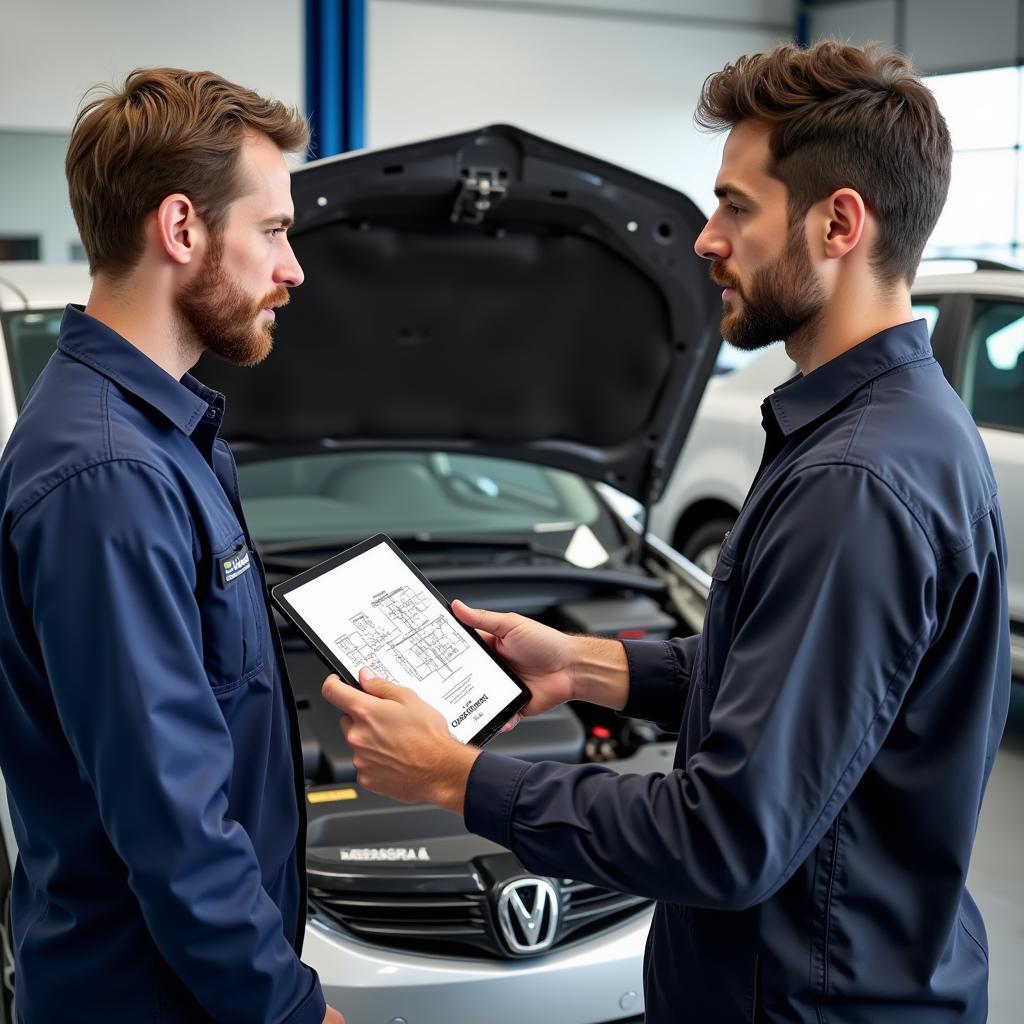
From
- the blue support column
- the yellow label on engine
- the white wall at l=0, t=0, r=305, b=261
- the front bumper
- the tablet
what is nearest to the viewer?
the tablet

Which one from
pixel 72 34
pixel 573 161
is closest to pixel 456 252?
pixel 573 161

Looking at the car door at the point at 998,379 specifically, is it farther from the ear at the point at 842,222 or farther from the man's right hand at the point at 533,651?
the ear at the point at 842,222

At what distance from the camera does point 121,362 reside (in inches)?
51.5

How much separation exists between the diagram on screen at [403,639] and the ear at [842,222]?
778 mm

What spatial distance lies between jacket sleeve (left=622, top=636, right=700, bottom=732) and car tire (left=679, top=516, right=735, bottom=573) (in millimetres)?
3520

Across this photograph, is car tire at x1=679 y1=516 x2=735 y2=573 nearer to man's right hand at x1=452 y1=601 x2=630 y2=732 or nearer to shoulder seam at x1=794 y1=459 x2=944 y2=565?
man's right hand at x1=452 y1=601 x2=630 y2=732

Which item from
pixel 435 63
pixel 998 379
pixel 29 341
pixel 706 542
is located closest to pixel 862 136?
pixel 29 341

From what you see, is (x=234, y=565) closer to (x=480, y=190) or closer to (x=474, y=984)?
(x=474, y=984)

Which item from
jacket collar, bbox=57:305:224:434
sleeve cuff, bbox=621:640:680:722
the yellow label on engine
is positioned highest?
jacket collar, bbox=57:305:224:434

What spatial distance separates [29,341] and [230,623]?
77.6 inches

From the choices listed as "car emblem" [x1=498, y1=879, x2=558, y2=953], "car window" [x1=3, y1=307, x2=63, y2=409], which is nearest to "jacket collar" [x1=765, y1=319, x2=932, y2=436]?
"car emblem" [x1=498, y1=879, x2=558, y2=953]

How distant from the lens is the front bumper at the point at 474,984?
6.49 feet

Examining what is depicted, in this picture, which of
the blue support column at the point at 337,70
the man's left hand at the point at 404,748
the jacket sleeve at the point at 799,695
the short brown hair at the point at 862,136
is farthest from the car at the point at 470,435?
the blue support column at the point at 337,70

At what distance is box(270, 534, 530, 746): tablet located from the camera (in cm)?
161
